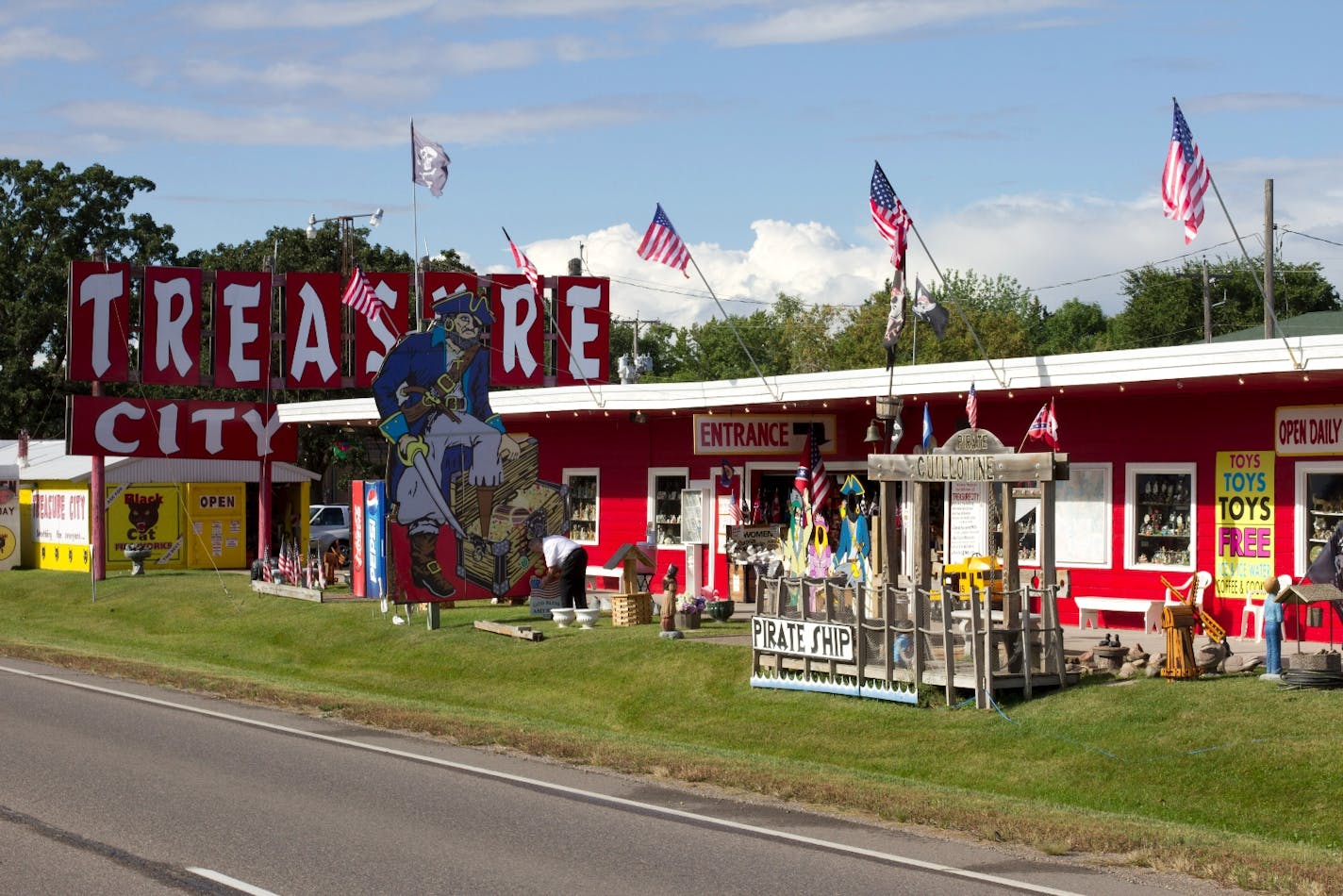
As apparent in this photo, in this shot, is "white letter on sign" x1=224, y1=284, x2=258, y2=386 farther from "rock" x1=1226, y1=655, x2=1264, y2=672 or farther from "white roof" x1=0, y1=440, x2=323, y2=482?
"rock" x1=1226, y1=655, x2=1264, y2=672

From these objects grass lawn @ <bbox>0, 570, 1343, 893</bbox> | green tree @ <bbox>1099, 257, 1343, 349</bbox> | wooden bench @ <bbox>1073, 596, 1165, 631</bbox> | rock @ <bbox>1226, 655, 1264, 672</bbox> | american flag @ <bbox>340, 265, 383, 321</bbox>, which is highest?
green tree @ <bbox>1099, 257, 1343, 349</bbox>

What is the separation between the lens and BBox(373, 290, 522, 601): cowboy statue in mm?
26203

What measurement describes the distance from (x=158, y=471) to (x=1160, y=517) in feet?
92.3

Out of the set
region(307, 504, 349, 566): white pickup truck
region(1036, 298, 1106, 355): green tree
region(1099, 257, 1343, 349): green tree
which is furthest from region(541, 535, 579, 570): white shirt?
region(1036, 298, 1106, 355): green tree

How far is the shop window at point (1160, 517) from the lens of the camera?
→ 76.6ft

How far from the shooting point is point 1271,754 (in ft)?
49.6

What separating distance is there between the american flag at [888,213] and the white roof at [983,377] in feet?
8.37

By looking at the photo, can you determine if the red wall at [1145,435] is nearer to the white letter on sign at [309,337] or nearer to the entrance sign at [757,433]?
the entrance sign at [757,433]

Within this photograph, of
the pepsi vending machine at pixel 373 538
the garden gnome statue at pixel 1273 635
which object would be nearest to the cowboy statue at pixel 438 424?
the pepsi vending machine at pixel 373 538

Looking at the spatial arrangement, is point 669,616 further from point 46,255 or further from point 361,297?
point 46,255

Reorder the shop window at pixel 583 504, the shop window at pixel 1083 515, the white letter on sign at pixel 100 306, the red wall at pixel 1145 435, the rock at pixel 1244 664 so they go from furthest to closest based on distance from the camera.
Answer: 1. the white letter on sign at pixel 100 306
2. the shop window at pixel 583 504
3. the shop window at pixel 1083 515
4. the red wall at pixel 1145 435
5. the rock at pixel 1244 664

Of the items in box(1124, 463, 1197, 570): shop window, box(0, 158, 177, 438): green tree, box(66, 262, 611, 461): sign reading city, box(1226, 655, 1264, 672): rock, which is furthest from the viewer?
box(0, 158, 177, 438): green tree

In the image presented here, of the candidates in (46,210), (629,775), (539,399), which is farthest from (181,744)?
(46,210)

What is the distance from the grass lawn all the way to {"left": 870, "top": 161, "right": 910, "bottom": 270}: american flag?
21.0 ft
